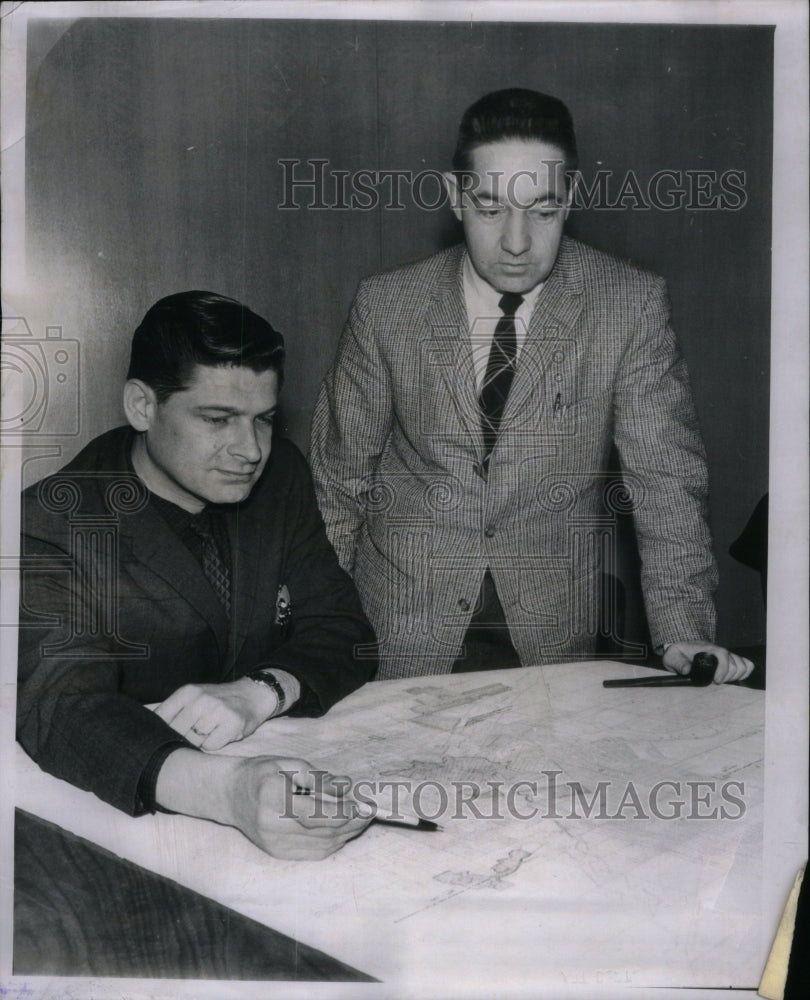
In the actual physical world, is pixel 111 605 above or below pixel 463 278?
below

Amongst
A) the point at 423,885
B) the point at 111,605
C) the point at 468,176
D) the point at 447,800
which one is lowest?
the point at 423,885

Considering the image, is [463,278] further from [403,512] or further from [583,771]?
[583,771]

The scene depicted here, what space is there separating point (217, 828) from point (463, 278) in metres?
1.17

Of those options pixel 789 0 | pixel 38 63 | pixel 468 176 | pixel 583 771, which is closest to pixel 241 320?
pixel 468 176

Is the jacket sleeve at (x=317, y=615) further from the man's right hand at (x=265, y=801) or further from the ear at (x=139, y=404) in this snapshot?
the ear at (x=139, y=404)

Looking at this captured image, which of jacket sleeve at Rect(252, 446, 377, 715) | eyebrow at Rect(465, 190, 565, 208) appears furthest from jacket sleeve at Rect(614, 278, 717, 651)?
jacket sleeve at Rect(252, 446, 377, 715)

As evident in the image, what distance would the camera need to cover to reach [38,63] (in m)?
2.12

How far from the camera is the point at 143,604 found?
2.06m

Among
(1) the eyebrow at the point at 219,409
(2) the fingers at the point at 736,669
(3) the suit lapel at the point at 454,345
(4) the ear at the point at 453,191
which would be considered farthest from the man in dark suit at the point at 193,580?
(2) the fingers at the point at 736,669

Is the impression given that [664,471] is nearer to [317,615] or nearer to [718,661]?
[718,661]

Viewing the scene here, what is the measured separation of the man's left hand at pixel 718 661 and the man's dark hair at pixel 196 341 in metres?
0.95

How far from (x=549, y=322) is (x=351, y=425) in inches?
17.4

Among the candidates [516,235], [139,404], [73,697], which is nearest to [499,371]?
[516,235]

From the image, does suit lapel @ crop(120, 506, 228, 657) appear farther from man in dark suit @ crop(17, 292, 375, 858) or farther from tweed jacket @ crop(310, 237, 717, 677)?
tweed jacket @ crop(310, 237, 717, 677)
